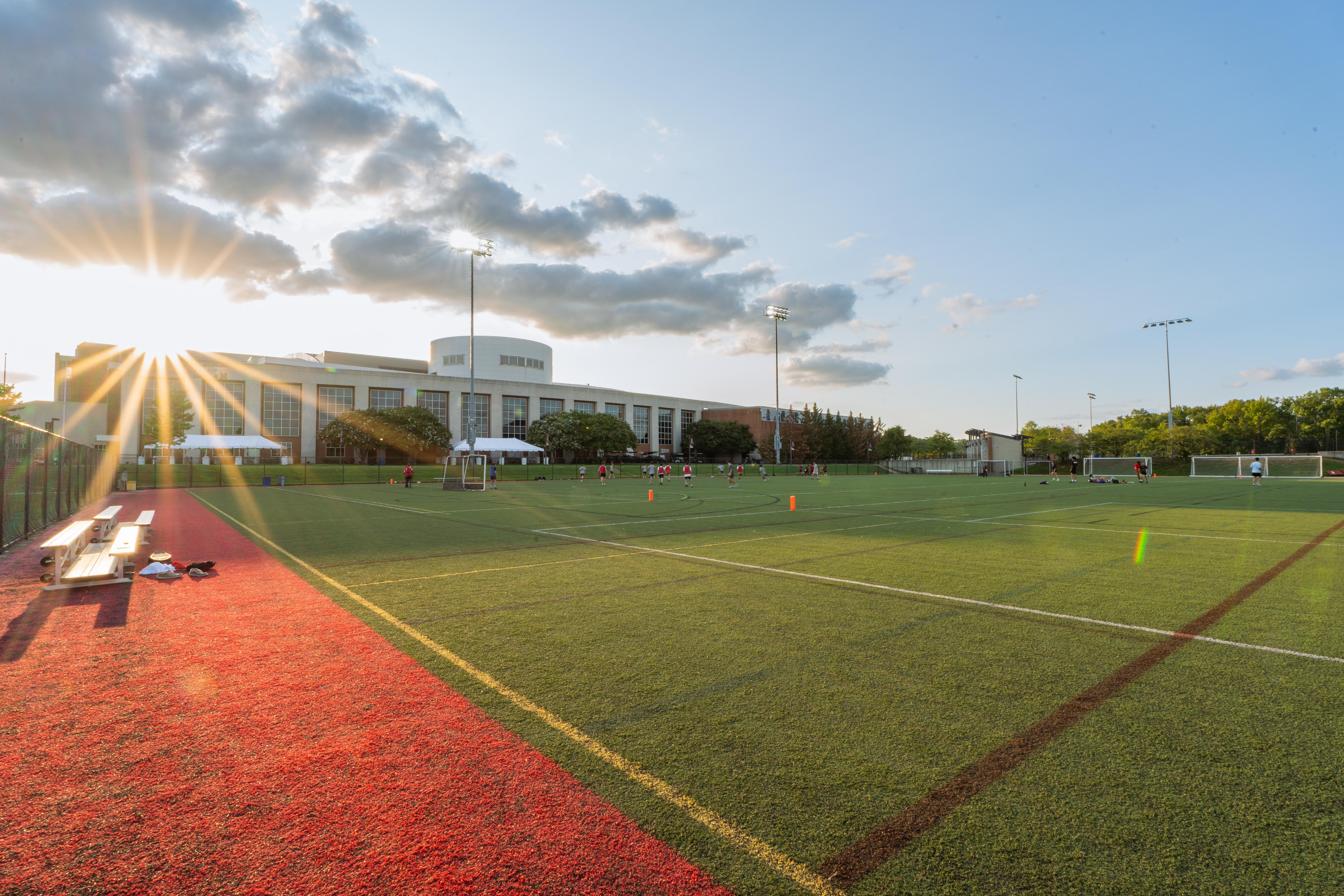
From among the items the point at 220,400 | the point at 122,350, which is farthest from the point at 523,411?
the point at 122,350

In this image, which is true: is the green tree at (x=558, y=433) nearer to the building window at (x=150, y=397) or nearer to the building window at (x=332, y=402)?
the building window at (x=332, y=402)

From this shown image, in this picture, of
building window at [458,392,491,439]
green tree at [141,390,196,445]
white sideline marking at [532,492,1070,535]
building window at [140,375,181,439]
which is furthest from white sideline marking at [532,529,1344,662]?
building window at [458,392,491,439]

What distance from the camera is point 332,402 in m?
77.8

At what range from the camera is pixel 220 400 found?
70188mm

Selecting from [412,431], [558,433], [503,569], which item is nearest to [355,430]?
[412,431]

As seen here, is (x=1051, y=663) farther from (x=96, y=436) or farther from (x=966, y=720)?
(x=96, y=436)

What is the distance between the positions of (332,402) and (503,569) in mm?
78441

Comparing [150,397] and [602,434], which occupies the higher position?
[150,397]

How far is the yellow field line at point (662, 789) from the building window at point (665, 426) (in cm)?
10679

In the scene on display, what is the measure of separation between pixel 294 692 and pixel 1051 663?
6.35 m

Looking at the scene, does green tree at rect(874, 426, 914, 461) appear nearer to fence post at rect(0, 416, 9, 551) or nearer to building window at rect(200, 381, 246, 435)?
building window at rect(200, 381, 246, 435)

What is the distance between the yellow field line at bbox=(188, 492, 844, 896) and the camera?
274 centimetres

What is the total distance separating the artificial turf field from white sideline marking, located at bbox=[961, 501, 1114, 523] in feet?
17.7

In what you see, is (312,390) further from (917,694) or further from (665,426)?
(917,694)
